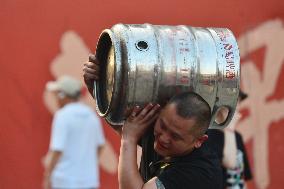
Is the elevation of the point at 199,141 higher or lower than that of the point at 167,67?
lower

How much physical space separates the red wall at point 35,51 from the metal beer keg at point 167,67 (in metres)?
3.98

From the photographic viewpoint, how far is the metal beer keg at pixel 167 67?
2.82 metres

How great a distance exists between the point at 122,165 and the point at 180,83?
0.40 metres

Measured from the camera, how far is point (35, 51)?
6.85m

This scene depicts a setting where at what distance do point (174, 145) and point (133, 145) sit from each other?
185 millimetres

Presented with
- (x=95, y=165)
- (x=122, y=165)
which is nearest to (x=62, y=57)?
(x=95, y=165)

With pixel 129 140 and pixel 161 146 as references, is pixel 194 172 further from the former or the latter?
pixel 129 140

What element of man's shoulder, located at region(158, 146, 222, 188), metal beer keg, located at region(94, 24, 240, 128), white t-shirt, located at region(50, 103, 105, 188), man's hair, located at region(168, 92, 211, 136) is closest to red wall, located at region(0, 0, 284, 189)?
white t-shirt, located at region(50, 103, 105, 188)

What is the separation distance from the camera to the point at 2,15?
6.81 meters

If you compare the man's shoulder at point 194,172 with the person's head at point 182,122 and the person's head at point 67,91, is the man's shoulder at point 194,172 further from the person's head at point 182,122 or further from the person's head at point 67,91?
the person's head at point 67,91

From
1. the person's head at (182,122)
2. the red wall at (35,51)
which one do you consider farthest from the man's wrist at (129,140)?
the red wall at (35,51)

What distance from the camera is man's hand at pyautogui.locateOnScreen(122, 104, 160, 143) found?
287cm

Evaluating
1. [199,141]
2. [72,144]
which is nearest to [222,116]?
[199,141]

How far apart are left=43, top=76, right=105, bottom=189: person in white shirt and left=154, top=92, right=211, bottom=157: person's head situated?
302 centimetres
